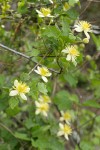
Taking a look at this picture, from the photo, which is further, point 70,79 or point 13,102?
point 70,79

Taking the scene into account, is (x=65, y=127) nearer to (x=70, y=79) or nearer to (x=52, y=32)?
(x=70, y=79)

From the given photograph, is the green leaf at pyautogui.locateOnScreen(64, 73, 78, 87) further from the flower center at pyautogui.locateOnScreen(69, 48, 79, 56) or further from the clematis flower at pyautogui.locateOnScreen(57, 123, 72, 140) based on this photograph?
the flower center at pyautogui.locateOnScreen(69, 48, 79, 56)

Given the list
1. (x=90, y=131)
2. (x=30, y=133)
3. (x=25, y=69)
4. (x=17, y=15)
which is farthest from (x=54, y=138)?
(x=90, y=131)

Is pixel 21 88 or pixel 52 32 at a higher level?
pixel 52 32

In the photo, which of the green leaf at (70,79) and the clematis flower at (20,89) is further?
A: the green leaf at (70,79)

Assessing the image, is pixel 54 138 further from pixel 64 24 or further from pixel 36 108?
pixel 64 24

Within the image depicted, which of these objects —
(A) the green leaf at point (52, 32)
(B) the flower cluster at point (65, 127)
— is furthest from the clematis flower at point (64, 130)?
(A) the green leaf at point (52, 32)

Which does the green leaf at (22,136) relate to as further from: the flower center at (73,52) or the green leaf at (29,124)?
the flower center at (73,52)

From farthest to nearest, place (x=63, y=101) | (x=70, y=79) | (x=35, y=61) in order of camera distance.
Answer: (x=63, y=101), (x=70, y=79), (x=35, y=61)

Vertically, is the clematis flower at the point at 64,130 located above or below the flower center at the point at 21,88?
below

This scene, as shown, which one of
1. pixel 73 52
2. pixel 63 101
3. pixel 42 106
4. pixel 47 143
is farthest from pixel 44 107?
pixel 73 52

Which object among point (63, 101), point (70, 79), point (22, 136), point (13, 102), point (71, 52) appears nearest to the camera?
point (13, 102)
